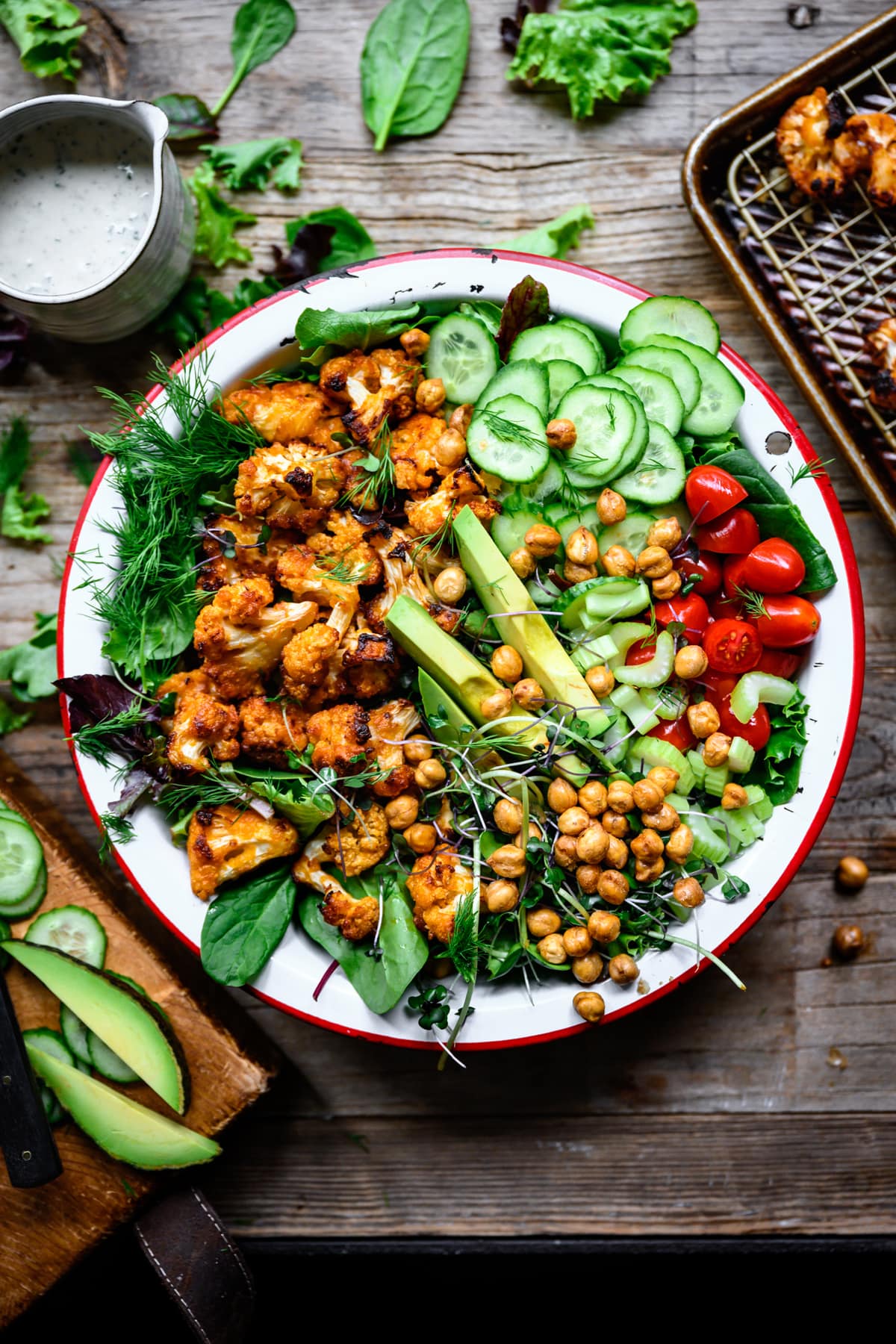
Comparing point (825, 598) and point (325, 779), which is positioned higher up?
point (325, 779)

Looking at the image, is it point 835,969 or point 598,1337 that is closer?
point 835,969

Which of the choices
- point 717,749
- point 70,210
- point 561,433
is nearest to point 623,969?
point 717,749

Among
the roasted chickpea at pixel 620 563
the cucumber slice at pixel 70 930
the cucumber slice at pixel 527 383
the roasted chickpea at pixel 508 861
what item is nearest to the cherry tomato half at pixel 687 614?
the roasted chickpea at pixel 620 563

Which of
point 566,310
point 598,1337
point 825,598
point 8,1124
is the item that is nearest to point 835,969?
point 825,598

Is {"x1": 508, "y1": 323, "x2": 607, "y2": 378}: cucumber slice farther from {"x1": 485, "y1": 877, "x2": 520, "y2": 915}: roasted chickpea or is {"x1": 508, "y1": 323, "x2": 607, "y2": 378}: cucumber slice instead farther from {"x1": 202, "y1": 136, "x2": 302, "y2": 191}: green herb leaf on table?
{"x1": 485, "y1": 877, "x2": 520, "y2": 915}: roasted chickpea

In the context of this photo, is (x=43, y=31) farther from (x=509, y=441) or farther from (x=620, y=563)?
(x=620, y=563)

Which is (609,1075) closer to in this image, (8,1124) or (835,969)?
(835,969)

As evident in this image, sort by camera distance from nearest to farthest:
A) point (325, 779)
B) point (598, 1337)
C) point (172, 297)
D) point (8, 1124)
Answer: point (325, 779)
point (8, 1124)
point (172, 297)
point (598, 1337)
